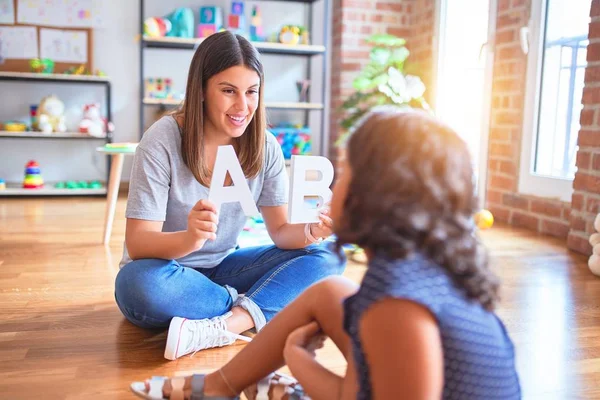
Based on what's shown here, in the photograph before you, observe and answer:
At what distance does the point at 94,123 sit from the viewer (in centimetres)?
419

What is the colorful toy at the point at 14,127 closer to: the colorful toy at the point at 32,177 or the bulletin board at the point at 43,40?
the colorful toy at the point at 32,177

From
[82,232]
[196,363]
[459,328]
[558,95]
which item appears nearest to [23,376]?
[196,363]

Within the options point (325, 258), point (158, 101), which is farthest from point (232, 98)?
point (158, 101)

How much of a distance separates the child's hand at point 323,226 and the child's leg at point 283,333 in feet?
1.49

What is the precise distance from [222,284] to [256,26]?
10.6ft

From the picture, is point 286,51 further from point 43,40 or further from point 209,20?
point 43,40

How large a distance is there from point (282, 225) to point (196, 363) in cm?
44

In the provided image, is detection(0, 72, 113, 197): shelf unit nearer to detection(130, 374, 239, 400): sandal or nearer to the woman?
the woman

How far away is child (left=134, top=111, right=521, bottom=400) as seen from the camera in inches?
27.2

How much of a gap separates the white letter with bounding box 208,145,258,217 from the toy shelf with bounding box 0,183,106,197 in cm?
303

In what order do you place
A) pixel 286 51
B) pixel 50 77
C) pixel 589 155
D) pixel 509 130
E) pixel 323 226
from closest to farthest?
pixel 323 226 → pixel 589 155 → pixel 509 130 → pixel 50 77 → pixel 286 51

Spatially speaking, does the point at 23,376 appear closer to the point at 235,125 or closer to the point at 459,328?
the point at 235,125

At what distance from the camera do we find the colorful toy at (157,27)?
4078 mm

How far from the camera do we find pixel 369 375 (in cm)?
76
